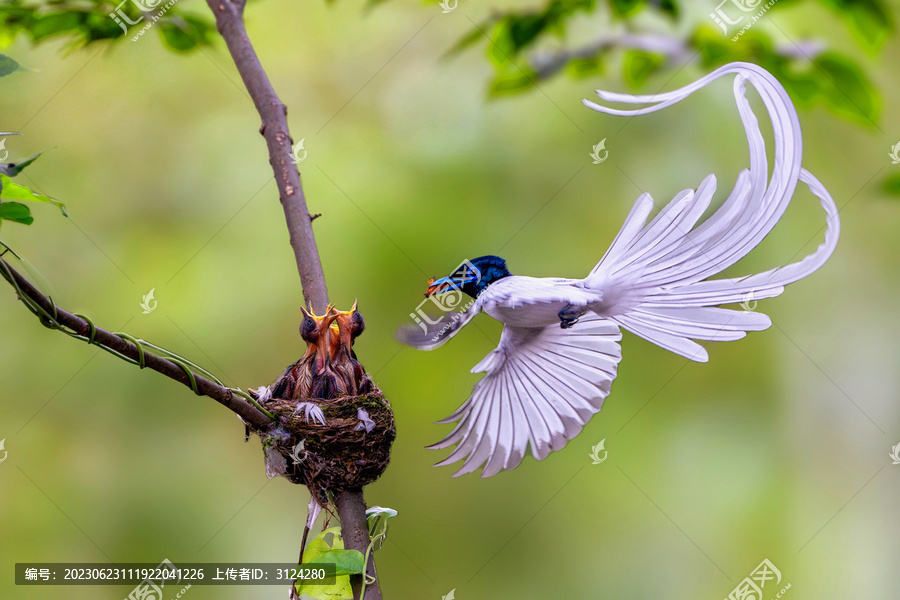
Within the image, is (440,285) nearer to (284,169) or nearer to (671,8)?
(284,169)

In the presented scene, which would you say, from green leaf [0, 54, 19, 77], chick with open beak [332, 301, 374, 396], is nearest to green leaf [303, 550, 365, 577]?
chick with open beak [332, 301, 374, 396]

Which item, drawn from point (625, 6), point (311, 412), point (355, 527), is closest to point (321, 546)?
point (355, 527)

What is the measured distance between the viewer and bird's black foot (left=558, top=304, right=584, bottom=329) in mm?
827

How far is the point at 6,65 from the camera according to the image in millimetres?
679

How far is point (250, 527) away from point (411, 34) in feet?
5.01

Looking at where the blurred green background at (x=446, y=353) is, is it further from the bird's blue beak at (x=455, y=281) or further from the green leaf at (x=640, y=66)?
the bird's blue beak at (x=455, y=281)

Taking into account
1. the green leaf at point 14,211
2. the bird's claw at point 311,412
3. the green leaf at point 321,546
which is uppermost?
the green leaf at point 14,211

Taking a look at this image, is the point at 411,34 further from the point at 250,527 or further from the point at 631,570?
the point at 631,570

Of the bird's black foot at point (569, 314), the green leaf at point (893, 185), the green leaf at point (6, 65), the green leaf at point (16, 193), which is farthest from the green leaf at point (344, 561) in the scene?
the green leaf at point (893, 185)

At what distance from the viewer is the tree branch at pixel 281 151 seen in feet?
3.48

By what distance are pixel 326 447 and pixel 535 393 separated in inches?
11.7

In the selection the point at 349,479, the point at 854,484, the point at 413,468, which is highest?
the point at 413,468

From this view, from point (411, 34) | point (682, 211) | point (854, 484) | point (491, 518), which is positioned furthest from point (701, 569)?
point (411, 34)

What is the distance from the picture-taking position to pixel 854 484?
2.05 metres
